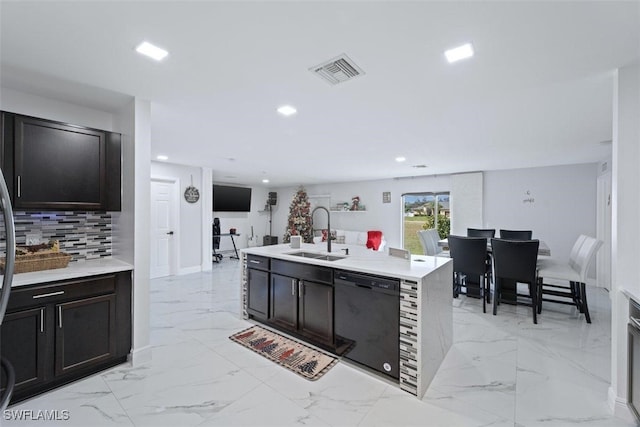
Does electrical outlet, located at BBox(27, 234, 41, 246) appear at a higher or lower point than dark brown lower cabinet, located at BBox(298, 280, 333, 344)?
higher

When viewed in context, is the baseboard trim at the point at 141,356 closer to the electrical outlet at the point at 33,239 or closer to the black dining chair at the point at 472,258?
the electrical outlet at the point at 33,239

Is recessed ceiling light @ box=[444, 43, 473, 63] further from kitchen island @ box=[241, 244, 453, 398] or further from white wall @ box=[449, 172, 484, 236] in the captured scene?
white wall @ box=[449, 172, 484, 236]

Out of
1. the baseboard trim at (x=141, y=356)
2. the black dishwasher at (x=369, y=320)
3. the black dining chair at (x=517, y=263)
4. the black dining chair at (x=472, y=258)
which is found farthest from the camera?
the black dining chair at (x=472, y=258)

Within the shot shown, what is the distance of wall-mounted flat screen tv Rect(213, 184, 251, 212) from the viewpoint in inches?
322

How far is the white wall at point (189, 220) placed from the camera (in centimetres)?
589

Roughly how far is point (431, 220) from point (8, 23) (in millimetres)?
7449

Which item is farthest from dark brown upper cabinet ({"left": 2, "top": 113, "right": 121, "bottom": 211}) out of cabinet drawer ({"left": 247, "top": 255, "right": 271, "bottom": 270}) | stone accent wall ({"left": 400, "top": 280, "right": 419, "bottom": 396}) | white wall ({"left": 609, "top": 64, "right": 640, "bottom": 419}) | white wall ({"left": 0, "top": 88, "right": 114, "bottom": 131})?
white wall ({"left": 609, "top": 64, "right": 640, "bottom": 419})

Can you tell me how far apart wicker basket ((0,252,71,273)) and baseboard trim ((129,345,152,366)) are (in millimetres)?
966

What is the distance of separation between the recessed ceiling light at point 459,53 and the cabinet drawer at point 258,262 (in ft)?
8.21

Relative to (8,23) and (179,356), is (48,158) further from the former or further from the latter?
(179,356)

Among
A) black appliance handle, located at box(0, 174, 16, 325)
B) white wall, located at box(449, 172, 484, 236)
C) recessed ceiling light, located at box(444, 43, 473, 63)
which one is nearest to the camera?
black appliance handle, located at box(0, 174, 16, 325)

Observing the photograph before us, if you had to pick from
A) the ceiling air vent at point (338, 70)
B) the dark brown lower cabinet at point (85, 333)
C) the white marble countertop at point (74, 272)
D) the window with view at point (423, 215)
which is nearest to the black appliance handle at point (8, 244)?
the white marble countertop at point (74, 272)

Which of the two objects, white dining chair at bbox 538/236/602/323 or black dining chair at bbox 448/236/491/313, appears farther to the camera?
black dining chair at bbox 448/236/491/313

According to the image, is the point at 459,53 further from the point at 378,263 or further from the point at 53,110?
the point at 53,110
